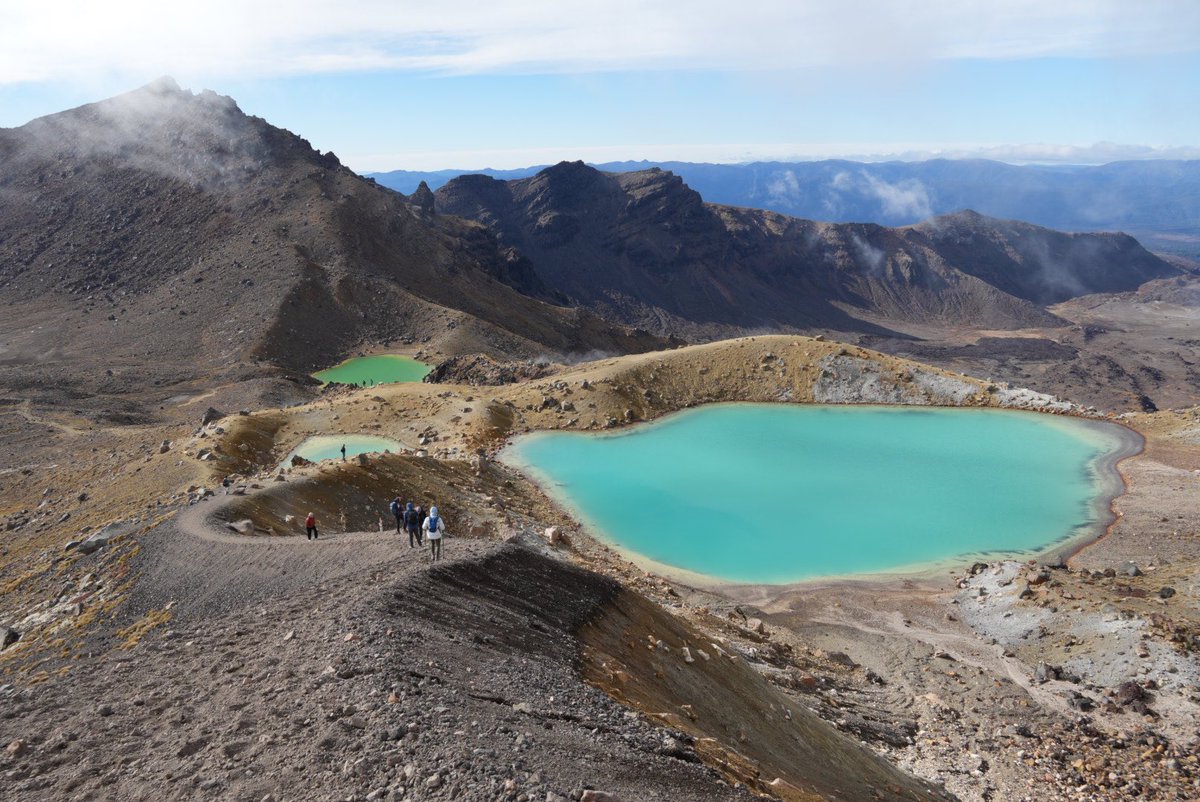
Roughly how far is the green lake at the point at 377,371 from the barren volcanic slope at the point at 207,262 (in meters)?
3.39

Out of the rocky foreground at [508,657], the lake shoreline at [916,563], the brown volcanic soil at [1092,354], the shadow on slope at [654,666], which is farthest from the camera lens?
the brown volcanic soil at [1092,354]

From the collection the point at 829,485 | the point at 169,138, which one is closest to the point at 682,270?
A: the point at 169,138

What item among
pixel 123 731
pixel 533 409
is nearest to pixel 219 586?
pixel 123 731

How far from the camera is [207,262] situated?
94312mm

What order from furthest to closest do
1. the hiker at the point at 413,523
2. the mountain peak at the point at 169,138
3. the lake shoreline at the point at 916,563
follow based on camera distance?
1. the mountain peak at the point at 169,138
2. the lake shoreline at the point at 916,563
3. the hiker at the point at 413,523

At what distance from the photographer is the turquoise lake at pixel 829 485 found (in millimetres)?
34844

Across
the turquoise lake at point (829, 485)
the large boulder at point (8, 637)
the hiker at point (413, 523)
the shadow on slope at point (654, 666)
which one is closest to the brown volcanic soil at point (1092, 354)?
the turquoise lake at point (829, 485)

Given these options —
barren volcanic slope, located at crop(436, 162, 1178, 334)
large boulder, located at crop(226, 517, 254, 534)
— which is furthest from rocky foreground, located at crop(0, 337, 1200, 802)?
barren volcanic slope, located at crop(436, 162, 1178, 334)

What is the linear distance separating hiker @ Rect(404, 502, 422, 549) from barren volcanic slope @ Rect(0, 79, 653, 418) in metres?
58.9

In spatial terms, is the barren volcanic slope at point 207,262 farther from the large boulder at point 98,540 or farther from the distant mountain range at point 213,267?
the large boulder at point 98,540

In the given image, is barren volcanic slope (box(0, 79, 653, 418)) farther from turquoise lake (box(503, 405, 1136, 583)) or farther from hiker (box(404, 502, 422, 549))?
hiker (box(404, 502, 422, 549))

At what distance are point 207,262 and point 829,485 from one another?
83.8 metres

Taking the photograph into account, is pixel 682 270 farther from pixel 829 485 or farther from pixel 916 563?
pixel 916 563

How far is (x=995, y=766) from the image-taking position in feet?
64.8
